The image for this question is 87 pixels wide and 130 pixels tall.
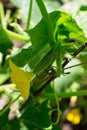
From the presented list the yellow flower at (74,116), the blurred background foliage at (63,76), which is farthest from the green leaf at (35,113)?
the yellow flower at (74,116)

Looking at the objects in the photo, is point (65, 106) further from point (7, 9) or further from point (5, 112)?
point (5, 112)

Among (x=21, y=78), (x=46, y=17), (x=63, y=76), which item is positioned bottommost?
(x=63, y=76)

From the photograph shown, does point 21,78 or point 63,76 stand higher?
point 21,78

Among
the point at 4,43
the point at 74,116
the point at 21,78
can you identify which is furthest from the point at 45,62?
Answer: the point at 74,116

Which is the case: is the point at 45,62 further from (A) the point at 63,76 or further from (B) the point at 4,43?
(A) the point at 63,76

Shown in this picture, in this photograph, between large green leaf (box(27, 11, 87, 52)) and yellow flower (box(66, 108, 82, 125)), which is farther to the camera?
yellow flower (box(66, 108, 82, 125))

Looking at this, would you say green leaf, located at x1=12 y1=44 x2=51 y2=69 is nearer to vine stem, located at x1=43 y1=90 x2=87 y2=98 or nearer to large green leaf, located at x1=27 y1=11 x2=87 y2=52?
large green leaf, located at x1=27 y1=11 x2=87 y2=52

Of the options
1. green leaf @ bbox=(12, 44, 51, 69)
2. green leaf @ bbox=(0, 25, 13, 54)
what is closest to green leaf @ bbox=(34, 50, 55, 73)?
green leaf @ bbox=(12, 44, 51, 69)

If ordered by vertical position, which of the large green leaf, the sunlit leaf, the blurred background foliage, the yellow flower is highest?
the large green leaf

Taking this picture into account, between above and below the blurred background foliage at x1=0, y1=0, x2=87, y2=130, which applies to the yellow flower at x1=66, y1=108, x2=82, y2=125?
below

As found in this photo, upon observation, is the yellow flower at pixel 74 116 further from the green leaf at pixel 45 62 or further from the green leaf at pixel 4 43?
the green leaf at pixel 45 62
